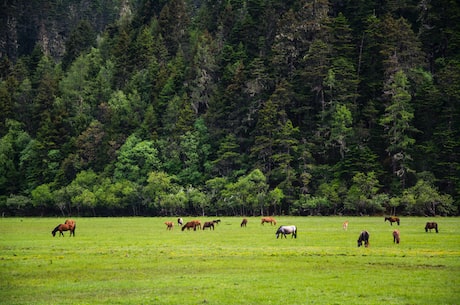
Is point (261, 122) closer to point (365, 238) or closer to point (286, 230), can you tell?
point (286, 230)

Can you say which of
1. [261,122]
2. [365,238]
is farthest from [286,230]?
[261,122]

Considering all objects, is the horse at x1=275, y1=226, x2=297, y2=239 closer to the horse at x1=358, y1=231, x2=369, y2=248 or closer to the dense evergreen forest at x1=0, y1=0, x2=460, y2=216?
the horse at x1=358, y1=231, x2=369, y2=248

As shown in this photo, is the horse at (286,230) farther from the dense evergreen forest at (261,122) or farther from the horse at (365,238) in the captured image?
the dense evergreen forest at (261,122)

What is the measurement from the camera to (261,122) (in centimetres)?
11812

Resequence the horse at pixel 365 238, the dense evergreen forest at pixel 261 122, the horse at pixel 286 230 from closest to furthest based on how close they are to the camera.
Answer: the horse at pixel 365 238
the horse at pixel 286 230
the dense evergreen forest at pixel 261 122

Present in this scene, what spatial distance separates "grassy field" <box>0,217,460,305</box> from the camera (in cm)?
2255

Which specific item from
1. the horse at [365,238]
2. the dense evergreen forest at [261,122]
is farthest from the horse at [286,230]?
the dense evergreen forest at [261,122]

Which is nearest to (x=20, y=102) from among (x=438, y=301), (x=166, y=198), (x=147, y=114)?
(x=147, y=114)

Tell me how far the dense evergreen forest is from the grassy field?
201 feet

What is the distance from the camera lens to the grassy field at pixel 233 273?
22.5m

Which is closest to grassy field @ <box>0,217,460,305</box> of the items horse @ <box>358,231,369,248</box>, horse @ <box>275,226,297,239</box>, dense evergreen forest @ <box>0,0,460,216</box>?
horse @ <box>358,231,369,248</box>

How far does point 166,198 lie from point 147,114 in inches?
1170

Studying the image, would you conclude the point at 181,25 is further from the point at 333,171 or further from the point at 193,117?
the point at 333,171

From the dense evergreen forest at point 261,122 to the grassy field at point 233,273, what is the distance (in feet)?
201
